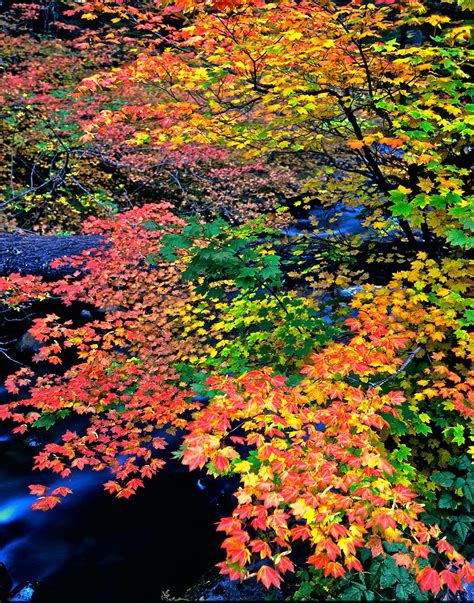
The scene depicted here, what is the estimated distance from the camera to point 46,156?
12109 mm

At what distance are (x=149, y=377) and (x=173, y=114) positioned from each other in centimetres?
369

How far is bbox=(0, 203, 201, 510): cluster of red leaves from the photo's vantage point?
4887 mm

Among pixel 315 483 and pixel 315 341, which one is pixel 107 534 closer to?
pixel 315 341

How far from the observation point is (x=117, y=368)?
5.87 metres

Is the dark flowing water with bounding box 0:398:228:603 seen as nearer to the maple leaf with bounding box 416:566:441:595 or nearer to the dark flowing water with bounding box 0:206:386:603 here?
the dark flowing water with bounding box 0:206:386:603

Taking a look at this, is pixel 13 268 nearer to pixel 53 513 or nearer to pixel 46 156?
pixel 53 513

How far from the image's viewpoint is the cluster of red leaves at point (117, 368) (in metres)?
4.89

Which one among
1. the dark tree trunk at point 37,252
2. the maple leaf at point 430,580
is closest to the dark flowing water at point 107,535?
the dark tree trunk at point 37,252

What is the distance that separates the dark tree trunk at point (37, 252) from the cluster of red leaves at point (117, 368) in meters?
0.31

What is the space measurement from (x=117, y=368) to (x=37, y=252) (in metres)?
3.40

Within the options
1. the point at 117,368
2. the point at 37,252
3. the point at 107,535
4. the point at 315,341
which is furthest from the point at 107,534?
the point at 37,252

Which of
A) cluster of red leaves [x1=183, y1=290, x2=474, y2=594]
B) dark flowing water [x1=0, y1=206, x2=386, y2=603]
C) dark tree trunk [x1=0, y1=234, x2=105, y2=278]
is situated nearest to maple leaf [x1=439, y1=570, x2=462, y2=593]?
cluster of red leaves [x1=183, y1=290, x2=474, y2=594]

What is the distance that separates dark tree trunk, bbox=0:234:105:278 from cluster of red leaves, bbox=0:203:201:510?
315mm

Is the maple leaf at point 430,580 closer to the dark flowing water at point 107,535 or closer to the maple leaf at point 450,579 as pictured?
the maple leaf at point 450,579
